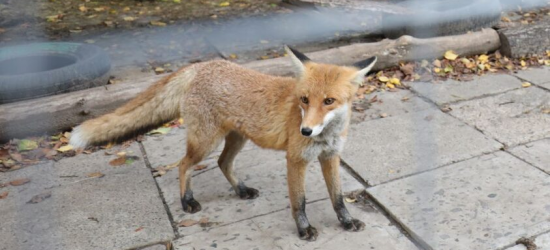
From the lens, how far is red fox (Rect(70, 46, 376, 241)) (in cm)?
312

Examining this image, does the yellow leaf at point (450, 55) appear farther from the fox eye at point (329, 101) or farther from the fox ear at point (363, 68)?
the fox eye at point (329, 101)

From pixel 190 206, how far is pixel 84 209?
0.69 metres

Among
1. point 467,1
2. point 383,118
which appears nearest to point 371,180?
point 383,118

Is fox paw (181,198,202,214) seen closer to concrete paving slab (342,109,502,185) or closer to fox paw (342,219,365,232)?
fox paw (342,219,365,232)

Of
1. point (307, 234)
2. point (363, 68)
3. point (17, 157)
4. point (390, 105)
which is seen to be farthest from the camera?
point (390, 105)

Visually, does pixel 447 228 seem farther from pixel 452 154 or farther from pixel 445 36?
pixel 445 36

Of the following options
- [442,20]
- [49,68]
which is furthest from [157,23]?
[442,20]

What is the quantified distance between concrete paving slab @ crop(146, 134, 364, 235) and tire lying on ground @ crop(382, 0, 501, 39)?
9.03ft

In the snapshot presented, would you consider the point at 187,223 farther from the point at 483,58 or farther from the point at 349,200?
the point at 483,58

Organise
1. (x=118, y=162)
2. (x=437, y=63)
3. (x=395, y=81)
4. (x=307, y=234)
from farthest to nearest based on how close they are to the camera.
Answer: (x=437, y=63), (x=395, y=81), (x=118, y=162), (x=307, y=234)

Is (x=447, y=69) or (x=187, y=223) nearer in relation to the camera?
(x=187, y=223)

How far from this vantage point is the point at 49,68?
230 inches

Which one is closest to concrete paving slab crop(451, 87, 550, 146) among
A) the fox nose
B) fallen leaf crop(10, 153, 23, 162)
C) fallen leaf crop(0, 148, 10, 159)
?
the fox nose

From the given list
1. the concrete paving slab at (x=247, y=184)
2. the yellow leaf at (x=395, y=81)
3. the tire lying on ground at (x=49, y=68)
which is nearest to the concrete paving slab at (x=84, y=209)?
the concrete paving slab at (x=247, y=184)
